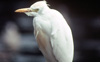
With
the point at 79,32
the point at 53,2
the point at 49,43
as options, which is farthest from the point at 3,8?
the point at 49,43

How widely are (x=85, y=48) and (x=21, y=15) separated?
0.39 meters

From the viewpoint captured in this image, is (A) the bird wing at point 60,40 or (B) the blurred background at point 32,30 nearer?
(A) the bird wing at point 60,40

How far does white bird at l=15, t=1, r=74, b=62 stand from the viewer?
62 centimetres

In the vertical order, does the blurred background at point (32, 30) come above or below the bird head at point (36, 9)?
below

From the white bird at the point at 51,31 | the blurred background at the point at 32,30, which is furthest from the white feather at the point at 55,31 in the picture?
the blurred background at the point at 32,30

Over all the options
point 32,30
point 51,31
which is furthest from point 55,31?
point 32,30

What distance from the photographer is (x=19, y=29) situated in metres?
1.06

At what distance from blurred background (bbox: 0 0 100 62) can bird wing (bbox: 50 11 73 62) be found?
0.37m

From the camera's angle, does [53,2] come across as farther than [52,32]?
Yes

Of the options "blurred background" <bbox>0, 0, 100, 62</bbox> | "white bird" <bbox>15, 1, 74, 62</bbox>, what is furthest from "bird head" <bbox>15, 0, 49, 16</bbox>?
"blurred background" <bbox>0, 0, 100, 62</bbox>

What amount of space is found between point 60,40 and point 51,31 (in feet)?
0.13

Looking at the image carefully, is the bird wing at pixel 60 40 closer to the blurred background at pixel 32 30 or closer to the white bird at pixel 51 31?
the white bird at pixel 51 31

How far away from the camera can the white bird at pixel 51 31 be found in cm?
62

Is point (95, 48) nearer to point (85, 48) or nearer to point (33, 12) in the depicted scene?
point (85, 48)
